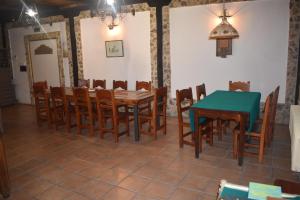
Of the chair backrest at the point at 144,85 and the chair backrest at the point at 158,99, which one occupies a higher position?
the chair backrest at the point at 144,85

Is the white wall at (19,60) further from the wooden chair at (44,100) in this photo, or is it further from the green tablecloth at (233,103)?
the green tablecloth at (233,103)

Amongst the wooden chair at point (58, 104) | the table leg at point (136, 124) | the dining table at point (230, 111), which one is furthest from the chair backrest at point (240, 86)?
the wooden chair at point (58, 104)

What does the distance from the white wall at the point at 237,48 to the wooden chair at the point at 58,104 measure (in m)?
2.42

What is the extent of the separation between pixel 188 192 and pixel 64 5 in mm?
5809

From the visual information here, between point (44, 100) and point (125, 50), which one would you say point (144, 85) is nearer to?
point (125, 50)

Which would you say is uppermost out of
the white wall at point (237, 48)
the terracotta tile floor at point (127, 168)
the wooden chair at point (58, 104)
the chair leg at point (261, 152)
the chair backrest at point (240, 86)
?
the white wall at point (237, 48)

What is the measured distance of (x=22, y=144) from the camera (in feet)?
14.4

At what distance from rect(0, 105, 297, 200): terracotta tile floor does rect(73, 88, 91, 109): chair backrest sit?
24.3 inches

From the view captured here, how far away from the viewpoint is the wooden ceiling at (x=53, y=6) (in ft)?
19.4

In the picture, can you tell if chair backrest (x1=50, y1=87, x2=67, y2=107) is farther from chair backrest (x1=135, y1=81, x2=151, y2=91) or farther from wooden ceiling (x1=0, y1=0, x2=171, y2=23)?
wooden ceiling (x1=0, y1=0, x2=171, y2=23)

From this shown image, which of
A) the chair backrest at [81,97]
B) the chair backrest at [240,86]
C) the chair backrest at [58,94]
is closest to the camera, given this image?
the chair backrest at [81,97]

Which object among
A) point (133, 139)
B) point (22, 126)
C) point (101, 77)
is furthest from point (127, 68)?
point (22, 126)

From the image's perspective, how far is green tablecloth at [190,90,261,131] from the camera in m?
3.27

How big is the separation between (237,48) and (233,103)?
6.50ft
